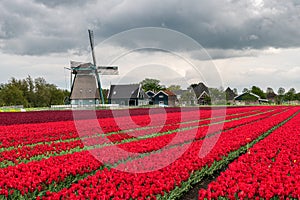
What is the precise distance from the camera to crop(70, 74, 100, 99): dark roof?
191 ft

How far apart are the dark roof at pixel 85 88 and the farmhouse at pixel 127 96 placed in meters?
8.65

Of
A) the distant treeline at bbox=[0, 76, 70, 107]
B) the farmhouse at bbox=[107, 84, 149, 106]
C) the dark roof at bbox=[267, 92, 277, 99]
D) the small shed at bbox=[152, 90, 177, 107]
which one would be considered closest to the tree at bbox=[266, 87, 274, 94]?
the dark roof at bbox=[267, 92, 277, 99]

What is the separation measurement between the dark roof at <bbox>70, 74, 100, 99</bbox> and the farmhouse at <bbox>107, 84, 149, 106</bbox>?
28.4 ft

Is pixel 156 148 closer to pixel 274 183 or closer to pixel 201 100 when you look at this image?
pixel 274 183

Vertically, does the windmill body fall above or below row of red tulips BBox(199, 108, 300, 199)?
above

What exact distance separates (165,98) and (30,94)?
32.1m

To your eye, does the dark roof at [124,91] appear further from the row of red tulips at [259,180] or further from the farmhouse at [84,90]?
the row of red tulips at [259,180]

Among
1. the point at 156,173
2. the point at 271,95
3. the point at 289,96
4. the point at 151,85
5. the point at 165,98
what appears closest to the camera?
the point at 156,173

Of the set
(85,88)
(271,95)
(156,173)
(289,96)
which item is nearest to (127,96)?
(85,88)

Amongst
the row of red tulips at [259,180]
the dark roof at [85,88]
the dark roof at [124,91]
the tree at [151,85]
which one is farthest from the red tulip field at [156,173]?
the tree at [151,85]

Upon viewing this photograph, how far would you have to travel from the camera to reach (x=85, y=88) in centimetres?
5856

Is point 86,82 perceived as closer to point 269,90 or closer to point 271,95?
point 271,95

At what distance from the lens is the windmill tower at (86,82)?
191 feet

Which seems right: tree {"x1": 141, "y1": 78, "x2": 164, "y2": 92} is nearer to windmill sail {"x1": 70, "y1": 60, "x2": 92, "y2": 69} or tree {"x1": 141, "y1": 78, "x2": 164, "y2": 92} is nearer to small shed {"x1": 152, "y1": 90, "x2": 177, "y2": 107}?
small shed {"x1": 152, "y1": 90, "x2": 177, "y2": 107}
